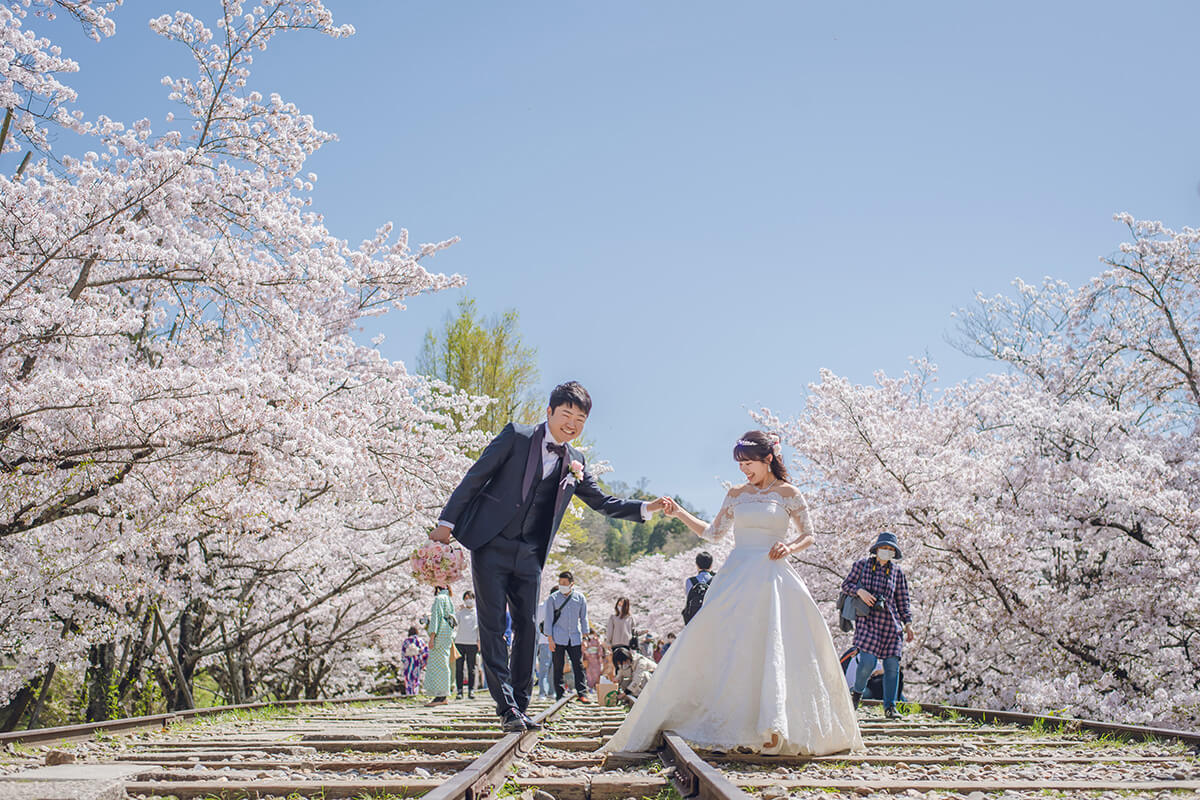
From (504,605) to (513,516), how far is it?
560 millimetres

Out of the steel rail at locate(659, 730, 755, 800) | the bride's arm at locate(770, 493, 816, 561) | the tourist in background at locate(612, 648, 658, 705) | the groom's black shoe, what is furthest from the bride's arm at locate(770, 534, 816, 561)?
the tourist in background at locate(612, 648, 658, 705)

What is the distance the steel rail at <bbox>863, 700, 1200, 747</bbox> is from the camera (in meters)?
5.89

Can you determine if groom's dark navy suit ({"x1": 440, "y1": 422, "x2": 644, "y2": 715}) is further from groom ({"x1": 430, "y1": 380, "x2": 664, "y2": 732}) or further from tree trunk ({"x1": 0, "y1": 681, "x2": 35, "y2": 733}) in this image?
tree trunk ({"x1": 0, "y1": 681, "x2": 35, "y2": 733})

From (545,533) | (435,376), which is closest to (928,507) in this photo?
(545,533)

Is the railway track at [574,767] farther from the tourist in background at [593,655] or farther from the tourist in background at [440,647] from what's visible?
the tourist in background at [593,655]

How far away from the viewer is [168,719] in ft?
26.5

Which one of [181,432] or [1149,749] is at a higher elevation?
[181,432]

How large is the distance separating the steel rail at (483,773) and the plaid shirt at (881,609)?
4756 millimetres

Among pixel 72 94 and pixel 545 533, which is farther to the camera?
pixel 72 94

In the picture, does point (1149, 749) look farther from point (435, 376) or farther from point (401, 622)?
point (435, 376)

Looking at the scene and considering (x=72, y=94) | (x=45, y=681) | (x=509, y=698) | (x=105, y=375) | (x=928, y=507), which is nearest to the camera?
(x=509, y=698)

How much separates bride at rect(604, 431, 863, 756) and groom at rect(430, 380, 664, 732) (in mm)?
866

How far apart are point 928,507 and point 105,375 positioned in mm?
11378

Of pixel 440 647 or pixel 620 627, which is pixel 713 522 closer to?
pixel 620 627
